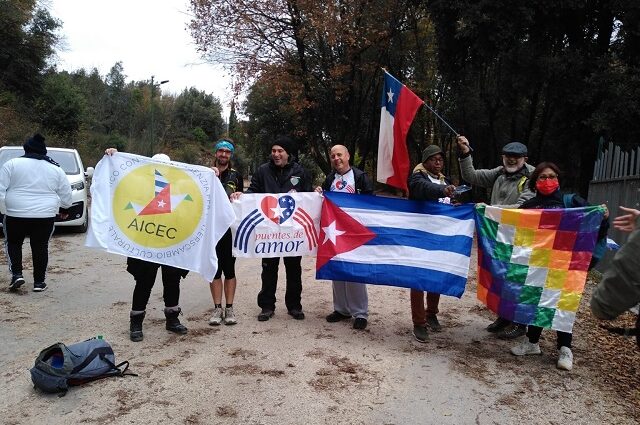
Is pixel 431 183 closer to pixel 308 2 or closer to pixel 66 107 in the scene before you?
pixel 308 2

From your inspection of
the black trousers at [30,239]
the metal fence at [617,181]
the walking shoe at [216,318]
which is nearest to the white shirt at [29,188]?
the black trousers at [30,239]

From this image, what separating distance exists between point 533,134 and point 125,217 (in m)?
25.1

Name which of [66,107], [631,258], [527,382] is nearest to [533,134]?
[527,382]

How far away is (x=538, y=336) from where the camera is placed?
4.98 meters

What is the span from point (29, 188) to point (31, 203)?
194 millimetres

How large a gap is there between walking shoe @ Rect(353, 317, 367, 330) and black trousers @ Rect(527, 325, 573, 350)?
169cm

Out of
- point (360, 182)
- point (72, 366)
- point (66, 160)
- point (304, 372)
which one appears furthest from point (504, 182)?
point (66, 160)

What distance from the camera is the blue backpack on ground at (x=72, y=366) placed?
3752 millimetres

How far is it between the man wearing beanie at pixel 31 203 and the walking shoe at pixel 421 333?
4.92m

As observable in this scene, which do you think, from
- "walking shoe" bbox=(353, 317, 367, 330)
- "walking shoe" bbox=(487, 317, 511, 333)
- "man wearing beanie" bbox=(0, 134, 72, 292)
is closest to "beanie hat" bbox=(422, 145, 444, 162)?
"walking shoe" bbox=(353, 317, 367, 330)

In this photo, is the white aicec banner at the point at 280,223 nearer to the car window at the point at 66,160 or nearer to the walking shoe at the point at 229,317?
the walking shoe at the point at 229,317

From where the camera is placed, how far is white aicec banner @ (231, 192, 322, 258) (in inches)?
229

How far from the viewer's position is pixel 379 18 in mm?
21062

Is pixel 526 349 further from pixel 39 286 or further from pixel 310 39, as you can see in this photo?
pixel 310 39
